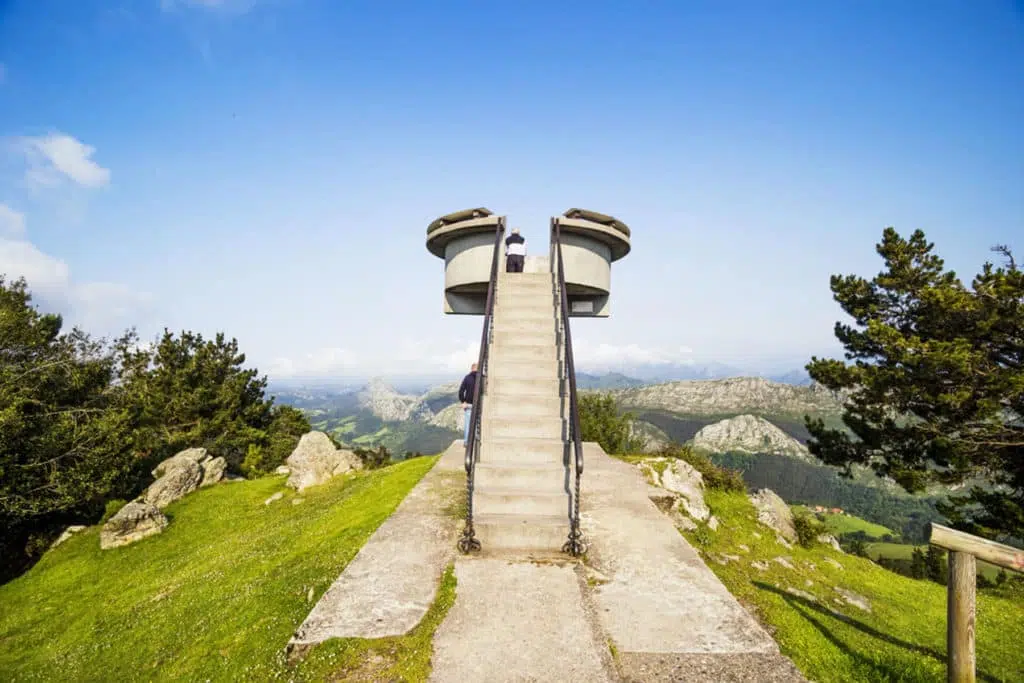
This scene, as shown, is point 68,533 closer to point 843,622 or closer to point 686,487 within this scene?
point 686,487

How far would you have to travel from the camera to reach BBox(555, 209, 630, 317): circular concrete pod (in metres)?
12.3

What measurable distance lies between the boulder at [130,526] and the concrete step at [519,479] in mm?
11865

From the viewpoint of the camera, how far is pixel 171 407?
80.6 ft

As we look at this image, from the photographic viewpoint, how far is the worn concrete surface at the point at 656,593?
3.70 m

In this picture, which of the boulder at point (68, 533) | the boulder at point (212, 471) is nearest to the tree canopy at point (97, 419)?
the boulder at point (68, 533)

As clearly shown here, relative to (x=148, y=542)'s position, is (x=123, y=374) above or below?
above

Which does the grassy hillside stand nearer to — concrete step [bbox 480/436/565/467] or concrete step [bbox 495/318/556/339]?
concrete step [bbox 495/318/556/339]

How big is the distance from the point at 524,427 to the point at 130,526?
40.4 feet

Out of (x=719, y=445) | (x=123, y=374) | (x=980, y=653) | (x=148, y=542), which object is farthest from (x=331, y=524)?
(x=719, y=445)

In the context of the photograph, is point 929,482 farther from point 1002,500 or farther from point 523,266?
point 523,266

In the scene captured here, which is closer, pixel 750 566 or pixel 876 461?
pixel 750 566

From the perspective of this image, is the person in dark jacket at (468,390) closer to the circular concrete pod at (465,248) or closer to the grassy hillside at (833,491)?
the circular concrete pod at (465,248)

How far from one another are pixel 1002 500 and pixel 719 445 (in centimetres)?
19598

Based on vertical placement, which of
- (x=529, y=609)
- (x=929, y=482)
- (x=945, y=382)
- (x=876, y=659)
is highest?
(x=945, y=382)
